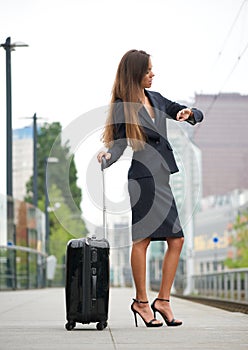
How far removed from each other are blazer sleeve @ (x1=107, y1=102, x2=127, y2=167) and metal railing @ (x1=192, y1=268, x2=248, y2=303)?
11.7 metres

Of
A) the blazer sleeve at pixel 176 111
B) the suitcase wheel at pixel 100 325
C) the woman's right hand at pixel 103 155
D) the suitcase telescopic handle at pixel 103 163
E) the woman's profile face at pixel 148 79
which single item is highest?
the woman's profile face at pixel 148 79

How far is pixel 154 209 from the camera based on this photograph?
669cm

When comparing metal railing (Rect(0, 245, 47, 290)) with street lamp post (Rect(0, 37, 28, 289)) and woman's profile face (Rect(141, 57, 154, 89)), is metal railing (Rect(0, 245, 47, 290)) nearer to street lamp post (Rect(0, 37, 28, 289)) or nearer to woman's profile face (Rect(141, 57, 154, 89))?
street lamp post (Rect(0, 37, 28, 289))

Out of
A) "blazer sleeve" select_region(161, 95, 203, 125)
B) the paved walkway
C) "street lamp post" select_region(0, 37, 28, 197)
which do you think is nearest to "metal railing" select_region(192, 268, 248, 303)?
"street lamp post" select_region(0, 37, 28, 197)

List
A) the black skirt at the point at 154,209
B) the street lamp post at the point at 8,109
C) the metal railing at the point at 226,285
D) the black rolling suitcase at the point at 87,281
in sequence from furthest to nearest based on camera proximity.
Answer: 1. the street lamp post at the point at 8,109
2. the metal railing at the point at 226,285
3. the black skirt at the point at 154,209
4. the black rolling suitcase at the point at 87,281

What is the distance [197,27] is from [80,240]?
13.9m

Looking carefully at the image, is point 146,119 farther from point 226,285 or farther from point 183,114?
point 226,285

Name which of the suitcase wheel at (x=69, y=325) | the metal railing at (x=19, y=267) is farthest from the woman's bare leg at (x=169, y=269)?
the metal railing at (x=19, y=267)

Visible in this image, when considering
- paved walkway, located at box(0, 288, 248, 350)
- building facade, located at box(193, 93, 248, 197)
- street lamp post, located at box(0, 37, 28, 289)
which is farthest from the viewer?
building facade, located at box(193, 93, 248, 197)

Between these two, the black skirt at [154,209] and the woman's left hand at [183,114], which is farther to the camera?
the woman's left hand at [183,114]

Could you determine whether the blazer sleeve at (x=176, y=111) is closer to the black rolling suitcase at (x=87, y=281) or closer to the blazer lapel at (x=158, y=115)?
the blazer lapel at (x=158, y=115)

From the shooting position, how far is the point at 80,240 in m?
6.48

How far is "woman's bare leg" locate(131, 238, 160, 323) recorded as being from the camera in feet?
21.9

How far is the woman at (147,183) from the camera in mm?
6672
